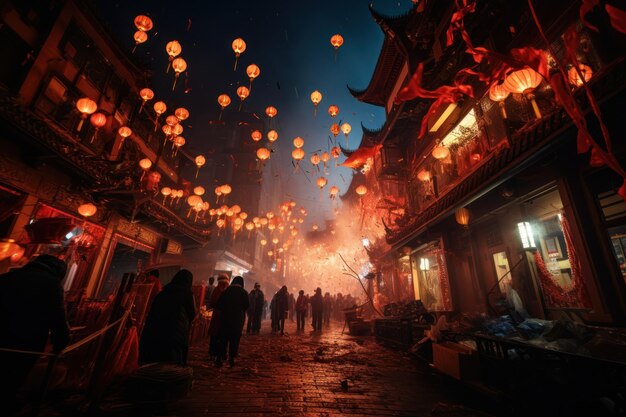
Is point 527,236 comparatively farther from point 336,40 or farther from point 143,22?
point 143,22

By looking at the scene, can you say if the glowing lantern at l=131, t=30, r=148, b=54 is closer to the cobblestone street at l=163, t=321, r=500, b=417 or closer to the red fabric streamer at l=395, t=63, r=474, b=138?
the red fabric streamer at l=395, t=63, r=474, b=138

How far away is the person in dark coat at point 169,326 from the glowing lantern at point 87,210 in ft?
30.2

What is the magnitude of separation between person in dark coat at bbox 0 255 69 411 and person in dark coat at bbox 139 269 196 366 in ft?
3.79

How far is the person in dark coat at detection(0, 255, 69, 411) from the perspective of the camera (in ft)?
8.27

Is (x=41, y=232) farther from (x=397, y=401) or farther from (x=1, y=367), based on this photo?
(x=397, y=401)

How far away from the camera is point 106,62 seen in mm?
12562

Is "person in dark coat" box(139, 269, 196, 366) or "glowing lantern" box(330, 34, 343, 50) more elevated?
"glowing lantern" box(330, 34, 343, 50)

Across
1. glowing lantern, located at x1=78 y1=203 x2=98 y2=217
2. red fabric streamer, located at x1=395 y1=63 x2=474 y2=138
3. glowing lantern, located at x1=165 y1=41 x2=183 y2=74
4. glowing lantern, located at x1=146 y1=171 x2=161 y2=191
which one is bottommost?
glowing lantern, located at x1=78 y1=203 x2=98 y2=217

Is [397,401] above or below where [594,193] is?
below

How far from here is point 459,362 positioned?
4.77 metres

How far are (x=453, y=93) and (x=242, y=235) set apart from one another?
96.4ft

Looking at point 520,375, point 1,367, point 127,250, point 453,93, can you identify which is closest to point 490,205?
point 453,93

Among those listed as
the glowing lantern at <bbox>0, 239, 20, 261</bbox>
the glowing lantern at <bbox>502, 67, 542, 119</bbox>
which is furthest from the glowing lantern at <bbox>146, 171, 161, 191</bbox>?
the glowing lantern at <bbox>502, 67, 542, 119</bbox>

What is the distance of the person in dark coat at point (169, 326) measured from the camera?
12.5 ft
